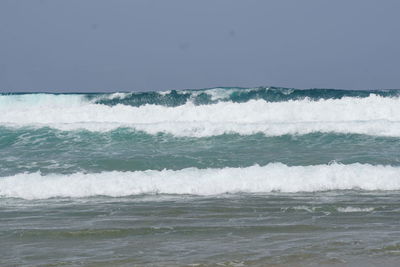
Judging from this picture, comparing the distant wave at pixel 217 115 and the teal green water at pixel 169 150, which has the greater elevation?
the distant wave at pixel 217 115

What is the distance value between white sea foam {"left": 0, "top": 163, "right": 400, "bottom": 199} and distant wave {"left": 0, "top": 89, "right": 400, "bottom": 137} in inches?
219

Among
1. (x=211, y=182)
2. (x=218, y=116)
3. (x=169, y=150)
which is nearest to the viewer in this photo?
(x=211, y=182)

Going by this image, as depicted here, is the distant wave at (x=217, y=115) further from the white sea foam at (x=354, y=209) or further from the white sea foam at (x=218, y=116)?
the white sea foam at (x=354, y=209)

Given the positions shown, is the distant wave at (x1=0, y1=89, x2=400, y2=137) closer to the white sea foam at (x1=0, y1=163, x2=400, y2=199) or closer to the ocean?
the ocean

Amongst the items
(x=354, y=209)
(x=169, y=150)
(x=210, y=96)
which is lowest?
(x=354, y=209)

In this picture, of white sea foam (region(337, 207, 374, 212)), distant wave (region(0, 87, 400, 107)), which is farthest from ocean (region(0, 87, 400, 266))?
distant wave (region(0, 87, 400, 107))

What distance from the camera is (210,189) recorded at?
368 inches

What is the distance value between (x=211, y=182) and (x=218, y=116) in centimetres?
1006

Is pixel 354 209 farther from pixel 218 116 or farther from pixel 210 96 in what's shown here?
pixel 210 96

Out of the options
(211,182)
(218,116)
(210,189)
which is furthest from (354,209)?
(218,116)

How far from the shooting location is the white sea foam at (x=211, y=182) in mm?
9352

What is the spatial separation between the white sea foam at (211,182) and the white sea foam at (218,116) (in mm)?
5498

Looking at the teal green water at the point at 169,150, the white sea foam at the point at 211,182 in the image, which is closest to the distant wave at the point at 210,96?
the teal green water at the point at 169,150

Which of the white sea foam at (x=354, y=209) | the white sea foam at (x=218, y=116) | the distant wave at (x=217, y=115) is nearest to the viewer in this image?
the white sea foam at (x=354, y=209)
